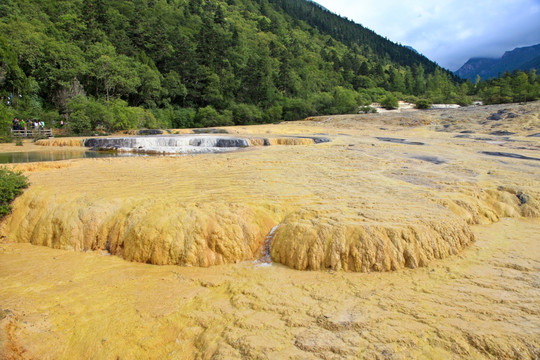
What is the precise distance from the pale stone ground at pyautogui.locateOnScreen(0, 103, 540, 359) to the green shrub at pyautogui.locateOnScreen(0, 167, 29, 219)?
0.19m

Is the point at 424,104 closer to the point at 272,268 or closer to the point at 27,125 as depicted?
the point at 27,125

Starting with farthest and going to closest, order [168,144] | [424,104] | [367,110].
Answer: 1. [424,104]
2. [367,110]
3. [168,144]

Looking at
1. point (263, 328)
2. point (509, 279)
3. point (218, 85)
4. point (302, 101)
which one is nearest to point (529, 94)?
point (302, 101)

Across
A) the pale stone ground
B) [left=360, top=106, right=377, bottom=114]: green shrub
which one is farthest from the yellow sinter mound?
[left=360, top=106, right=377, bottom=114]: green shrub

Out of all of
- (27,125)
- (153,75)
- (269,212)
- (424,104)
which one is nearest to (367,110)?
(424,104)

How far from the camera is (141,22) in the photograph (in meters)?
49.1

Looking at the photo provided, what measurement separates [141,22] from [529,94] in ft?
179

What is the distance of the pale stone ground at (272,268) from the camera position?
11.2 ft

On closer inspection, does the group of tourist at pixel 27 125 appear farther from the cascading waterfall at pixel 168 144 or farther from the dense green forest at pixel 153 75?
the cascading waterfall at pixel 168 144

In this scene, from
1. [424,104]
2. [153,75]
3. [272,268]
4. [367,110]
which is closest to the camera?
[272,268]

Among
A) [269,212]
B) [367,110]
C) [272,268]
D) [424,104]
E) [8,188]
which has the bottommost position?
[272,268]

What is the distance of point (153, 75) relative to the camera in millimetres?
38156

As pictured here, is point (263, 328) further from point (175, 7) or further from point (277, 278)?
point (175, 7)

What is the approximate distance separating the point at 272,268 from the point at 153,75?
38.3m
